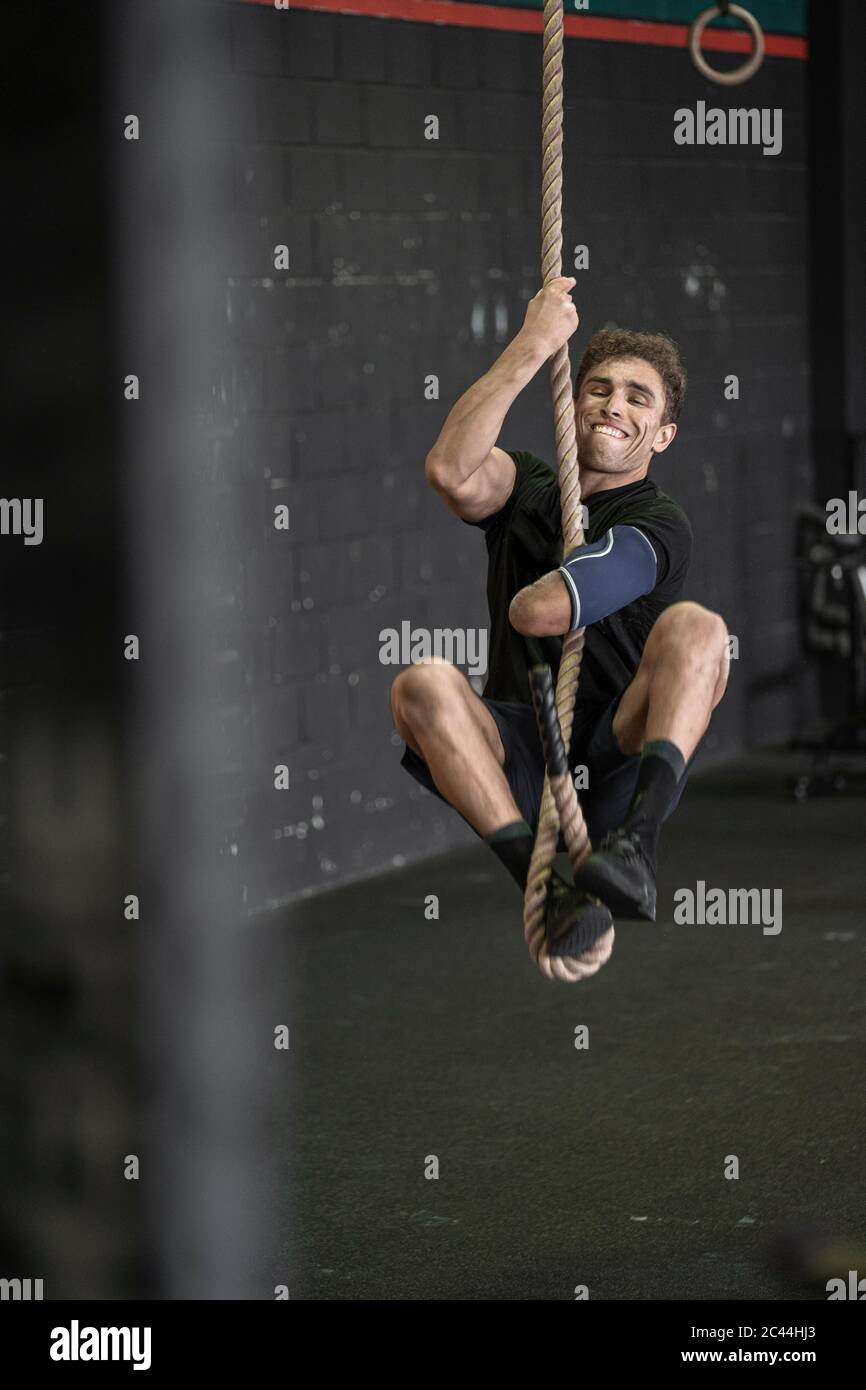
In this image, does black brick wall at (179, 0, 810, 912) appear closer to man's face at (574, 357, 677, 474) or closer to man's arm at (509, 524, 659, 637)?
man's face at (574, 357, 677, 474)

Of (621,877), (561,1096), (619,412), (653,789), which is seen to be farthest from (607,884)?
(561,1096)

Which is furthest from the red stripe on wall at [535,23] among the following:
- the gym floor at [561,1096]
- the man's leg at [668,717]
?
the man's leg at [668,717]

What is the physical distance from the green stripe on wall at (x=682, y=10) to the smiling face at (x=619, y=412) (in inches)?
164

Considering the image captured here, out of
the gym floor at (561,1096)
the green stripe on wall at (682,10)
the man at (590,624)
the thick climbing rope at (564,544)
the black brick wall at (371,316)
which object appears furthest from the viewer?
the green stripe on wall at (682,10)

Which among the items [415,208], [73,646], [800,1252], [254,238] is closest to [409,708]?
[73,646]

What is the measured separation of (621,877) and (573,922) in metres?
0.08

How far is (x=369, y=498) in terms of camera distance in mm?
5910

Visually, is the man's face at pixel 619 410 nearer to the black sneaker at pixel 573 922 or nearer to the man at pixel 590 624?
the man at pixel 590 624

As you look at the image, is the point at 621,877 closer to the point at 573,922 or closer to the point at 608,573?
the point at 573,922

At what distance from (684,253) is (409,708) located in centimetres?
528

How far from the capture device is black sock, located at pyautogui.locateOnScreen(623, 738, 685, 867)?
7.18 ft

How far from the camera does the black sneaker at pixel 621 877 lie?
6.92 ft

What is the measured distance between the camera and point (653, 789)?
86.3 inches
